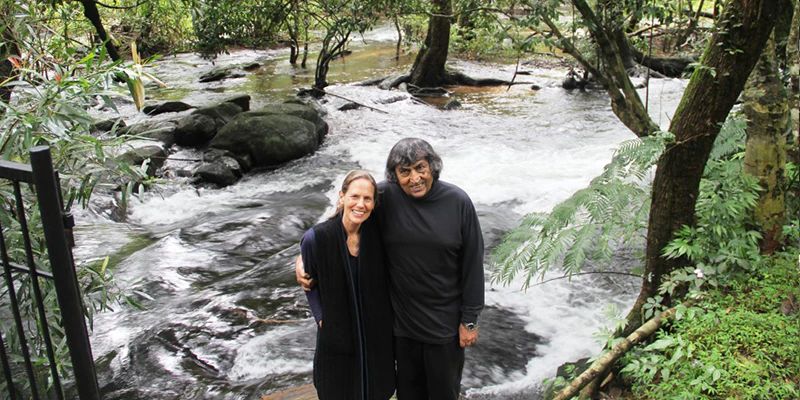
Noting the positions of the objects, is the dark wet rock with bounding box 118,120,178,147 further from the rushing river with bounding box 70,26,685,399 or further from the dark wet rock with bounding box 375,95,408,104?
the dark wet rock with bounding box 375,95,408,104

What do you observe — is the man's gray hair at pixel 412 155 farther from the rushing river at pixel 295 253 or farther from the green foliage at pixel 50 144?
the rushing river at pixel 295 253

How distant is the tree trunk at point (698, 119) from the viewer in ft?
11.8

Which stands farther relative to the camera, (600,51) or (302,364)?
(302,364)

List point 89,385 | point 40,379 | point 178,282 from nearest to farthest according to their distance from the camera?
point 89,385, point 40,379, point 178,282

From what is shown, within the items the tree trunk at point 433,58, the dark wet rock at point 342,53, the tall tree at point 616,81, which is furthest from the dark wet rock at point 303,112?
the tall tree at point 616,81

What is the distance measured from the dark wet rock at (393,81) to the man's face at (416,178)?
14.6 meters

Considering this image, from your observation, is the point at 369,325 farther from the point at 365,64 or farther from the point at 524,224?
the point at 365,64

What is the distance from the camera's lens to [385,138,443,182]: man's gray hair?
3.11 m

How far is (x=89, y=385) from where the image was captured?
2.47m

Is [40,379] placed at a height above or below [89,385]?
below

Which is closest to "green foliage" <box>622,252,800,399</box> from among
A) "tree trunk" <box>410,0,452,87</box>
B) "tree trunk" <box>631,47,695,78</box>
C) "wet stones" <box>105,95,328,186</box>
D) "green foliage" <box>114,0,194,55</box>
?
"green foliage" <box>114,0,194,55</box>

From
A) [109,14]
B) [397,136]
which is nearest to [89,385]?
[397,136]

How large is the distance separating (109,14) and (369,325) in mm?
12331

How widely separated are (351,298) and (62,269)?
1.33 meters
